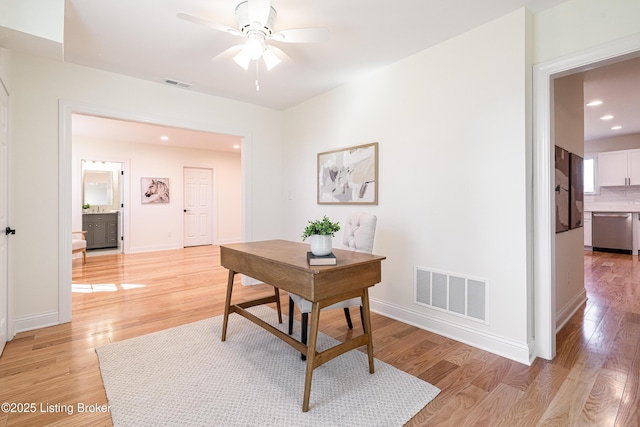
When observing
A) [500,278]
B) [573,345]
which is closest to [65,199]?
[500,278]

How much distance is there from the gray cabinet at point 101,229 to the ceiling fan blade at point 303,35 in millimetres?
6819

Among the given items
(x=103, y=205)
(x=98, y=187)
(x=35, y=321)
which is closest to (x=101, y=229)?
(x=103, y=205)

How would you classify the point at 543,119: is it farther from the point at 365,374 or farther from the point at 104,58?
the point at 104,58

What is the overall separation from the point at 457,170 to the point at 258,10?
1886 millimetres

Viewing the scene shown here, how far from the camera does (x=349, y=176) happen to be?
351cm

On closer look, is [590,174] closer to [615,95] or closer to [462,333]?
[615,95]

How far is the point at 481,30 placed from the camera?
2.37 metres

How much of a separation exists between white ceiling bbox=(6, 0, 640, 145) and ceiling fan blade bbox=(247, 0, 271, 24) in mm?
306

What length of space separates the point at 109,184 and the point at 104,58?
5637mm

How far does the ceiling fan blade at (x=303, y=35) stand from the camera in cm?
202

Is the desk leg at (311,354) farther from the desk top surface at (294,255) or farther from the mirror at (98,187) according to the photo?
the mirror at (98,187)

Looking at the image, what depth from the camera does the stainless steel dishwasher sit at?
245 inches

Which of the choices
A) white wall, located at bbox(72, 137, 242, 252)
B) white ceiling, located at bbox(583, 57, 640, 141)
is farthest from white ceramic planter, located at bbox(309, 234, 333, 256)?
white wall, located at bbox(72, 137, 242, 252)

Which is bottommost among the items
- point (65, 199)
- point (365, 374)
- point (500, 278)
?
point (365, 374)
